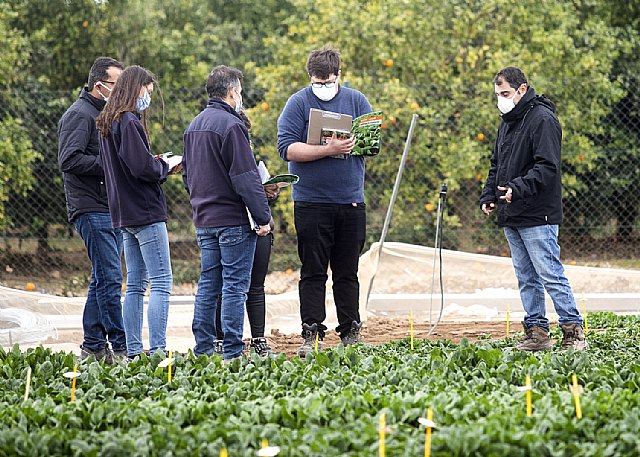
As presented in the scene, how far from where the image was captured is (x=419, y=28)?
11.4m

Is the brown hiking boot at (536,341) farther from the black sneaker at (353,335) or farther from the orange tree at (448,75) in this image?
the orange tree at (448,75)

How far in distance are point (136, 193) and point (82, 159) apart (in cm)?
50

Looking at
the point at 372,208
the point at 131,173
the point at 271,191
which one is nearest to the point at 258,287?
the point at 271,191

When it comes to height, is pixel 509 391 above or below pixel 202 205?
below

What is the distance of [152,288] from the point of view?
18.9ft

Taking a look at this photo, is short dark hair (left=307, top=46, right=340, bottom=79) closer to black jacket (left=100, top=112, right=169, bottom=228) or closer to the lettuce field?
black jacket (left=100, top=112, right=169, bottom=228)

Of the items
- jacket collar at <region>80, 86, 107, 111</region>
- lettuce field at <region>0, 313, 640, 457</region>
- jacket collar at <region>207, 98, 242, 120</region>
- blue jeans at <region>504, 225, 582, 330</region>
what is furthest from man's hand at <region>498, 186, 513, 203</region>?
jacket collar at <region>80, 86, 107, 111</region>

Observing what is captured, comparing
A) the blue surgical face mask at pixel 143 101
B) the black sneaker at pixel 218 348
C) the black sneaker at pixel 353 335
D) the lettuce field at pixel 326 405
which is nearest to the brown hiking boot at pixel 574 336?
the lettuce field at pixel 326 405

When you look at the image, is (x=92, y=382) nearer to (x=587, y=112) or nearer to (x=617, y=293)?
(x=617, y=293)

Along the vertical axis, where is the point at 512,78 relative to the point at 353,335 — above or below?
above

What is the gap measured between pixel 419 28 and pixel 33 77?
16.8 ft

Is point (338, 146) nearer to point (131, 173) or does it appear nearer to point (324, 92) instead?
point (324, 92)

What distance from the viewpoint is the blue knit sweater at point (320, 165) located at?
628cm

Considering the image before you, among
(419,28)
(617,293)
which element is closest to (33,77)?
(419,28)
